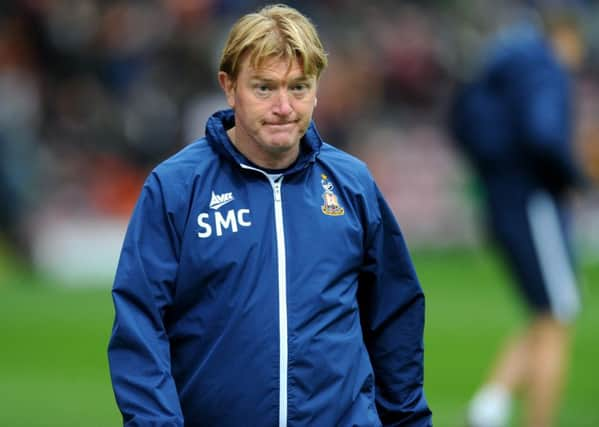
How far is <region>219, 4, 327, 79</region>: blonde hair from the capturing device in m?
4.23

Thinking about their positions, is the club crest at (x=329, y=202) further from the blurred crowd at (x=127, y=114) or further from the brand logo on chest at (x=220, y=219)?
the blurred crowd at (x=127, y=114)

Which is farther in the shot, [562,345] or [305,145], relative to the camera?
[562,345]

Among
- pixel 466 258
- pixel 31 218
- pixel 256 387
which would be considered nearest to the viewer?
pixel 256 387

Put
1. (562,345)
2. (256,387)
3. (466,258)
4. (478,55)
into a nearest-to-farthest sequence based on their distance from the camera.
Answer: (256,387), (562,345), (466,258), (478,55)

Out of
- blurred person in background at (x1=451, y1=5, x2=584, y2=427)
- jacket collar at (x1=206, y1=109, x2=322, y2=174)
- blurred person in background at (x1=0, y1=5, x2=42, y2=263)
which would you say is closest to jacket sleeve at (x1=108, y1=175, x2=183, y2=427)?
jacket collar at (x1=206, y1=109, x2=322, y2=174)

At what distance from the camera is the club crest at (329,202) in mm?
4371

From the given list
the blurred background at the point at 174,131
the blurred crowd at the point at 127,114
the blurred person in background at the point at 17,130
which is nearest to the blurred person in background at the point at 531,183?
the blurred background at the point at 174,131

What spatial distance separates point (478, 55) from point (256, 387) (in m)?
18.0

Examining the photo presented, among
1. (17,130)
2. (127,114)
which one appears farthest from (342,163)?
(127,114)

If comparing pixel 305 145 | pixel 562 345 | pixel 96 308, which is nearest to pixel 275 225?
pixel 305 145

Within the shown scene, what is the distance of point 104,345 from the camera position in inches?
464

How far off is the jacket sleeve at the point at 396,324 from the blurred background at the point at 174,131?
7.32 metres

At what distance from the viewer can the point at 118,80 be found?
18984 millimetres

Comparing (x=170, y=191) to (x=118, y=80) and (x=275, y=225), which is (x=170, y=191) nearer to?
(x=275, y=225)
